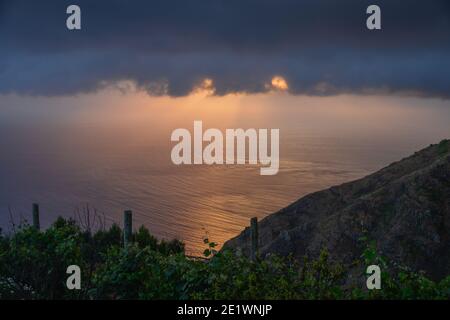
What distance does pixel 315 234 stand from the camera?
19.8m

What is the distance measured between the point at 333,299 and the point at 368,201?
15.7m

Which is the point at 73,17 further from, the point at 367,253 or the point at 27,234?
the point at 367,253

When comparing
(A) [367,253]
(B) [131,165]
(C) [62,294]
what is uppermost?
(B) [131,165]

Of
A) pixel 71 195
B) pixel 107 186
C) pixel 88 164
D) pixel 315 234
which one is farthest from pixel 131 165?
pixel 315 234

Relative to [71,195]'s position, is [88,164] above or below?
above

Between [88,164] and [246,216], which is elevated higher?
[88,164]

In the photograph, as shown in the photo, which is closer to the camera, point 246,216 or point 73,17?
point 73,17

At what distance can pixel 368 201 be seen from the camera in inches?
796

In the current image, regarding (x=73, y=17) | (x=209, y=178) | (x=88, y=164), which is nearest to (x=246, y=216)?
(x=209, y=178)

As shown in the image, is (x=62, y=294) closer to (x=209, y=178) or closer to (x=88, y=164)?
(x=209, y=178)

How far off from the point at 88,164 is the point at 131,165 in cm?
1069

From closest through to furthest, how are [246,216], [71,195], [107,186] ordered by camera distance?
[246,216] < [71,195] < [107,186]

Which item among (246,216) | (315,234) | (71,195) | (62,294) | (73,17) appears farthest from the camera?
(71,195)
